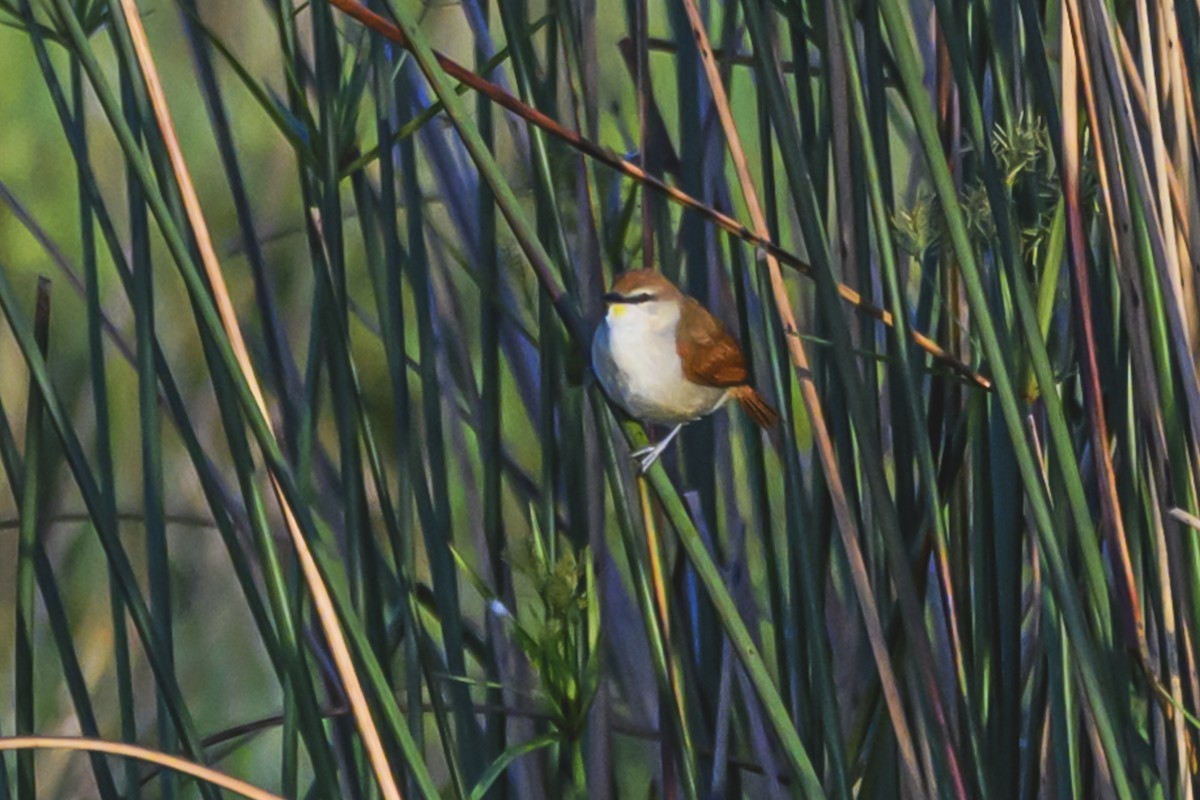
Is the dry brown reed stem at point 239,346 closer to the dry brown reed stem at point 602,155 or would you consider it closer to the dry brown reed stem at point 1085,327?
the dry brown reed stem at point 602,155

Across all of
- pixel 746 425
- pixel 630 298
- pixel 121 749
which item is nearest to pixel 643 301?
pixel 630 298

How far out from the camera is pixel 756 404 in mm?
1189

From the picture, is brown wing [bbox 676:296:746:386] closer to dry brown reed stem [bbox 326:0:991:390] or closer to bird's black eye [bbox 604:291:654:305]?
bird's black eye [bbox 604:291:654:305]

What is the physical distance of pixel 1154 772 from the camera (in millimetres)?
770

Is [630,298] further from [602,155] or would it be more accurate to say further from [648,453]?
[602,155]

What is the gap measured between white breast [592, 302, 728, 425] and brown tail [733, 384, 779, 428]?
14 millimetres

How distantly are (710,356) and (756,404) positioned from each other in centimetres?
6

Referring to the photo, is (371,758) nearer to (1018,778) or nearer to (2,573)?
(1018,778)

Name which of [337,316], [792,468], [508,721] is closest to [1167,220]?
[792,468]

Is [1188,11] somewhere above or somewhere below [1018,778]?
above

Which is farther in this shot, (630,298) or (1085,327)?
(630,298)

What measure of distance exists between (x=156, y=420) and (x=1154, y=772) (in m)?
0.60

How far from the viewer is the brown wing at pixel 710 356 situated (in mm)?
1187

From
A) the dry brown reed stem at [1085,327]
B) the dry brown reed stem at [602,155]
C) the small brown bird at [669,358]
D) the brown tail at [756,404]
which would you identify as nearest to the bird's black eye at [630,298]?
the small brown bird at [669,358]
